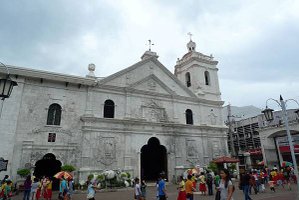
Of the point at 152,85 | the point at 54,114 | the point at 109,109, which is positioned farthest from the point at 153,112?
the point at 54,114

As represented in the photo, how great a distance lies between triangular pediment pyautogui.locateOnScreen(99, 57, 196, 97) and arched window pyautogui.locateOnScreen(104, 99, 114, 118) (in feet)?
6.22

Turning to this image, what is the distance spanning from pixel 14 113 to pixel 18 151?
122 inches

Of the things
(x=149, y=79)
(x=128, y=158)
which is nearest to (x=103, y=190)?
(x=128, y=158)

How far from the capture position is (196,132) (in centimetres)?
2508

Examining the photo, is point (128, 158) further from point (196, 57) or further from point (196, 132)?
point (196, 57)

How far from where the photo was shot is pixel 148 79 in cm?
2439

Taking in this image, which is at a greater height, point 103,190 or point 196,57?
point 196,57

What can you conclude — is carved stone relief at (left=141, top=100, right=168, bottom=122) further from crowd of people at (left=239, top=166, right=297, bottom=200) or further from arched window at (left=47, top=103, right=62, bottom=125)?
crowd of people at (left=239, top=166, right=297, bottom=200)

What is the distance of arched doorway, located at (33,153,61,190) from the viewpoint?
1789cm

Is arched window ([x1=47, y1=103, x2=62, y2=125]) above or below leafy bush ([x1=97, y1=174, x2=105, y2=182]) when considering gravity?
above

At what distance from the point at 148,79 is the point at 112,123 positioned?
6887mm

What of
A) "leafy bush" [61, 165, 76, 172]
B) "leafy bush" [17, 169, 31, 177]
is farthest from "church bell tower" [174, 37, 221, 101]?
"leafy bush" [17, 169, 31, 177]

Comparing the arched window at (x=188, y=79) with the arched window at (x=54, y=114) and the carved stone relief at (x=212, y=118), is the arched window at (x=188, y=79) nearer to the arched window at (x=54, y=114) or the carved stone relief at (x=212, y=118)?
the carved stone relief at (x=212, y=118)

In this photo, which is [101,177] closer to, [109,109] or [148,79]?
[109,109]
